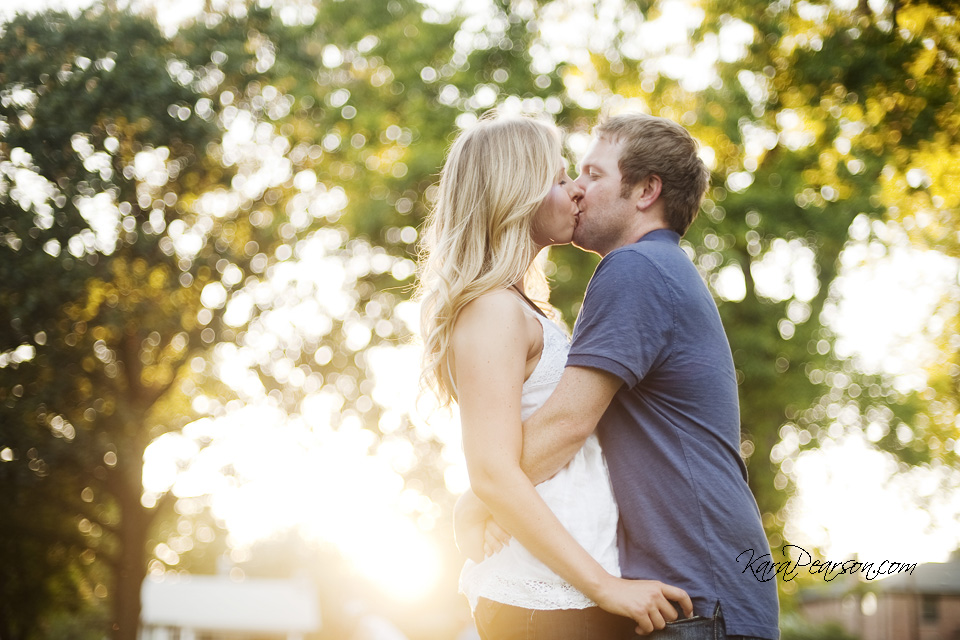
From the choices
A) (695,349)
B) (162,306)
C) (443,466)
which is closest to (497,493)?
(695,349)

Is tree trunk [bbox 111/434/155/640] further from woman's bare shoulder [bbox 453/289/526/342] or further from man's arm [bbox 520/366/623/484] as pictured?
man's arm [bbox 520/366/623/484]

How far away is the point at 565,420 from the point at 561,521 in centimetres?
27

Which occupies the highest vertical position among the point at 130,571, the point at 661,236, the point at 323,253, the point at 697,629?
the point at 323,253

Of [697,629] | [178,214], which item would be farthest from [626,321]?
[178,214]

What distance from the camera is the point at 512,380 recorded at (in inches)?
91.1

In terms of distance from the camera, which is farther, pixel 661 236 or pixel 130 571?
pixel 130 571

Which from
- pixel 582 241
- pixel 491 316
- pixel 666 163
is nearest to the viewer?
pixel 491 316

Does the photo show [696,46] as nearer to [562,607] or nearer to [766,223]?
[766,223]

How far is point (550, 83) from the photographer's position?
1521 cm

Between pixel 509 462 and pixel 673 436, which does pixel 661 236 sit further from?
pixel 509 462

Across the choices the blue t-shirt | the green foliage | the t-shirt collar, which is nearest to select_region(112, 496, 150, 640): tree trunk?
the green foliage

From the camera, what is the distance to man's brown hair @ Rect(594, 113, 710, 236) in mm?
2746

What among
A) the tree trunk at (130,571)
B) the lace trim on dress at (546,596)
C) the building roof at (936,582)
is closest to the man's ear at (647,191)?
the lace trim on dress at (546,596)

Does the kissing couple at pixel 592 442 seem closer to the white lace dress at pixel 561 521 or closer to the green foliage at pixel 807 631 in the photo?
the white lace dress at pixel 561 521
